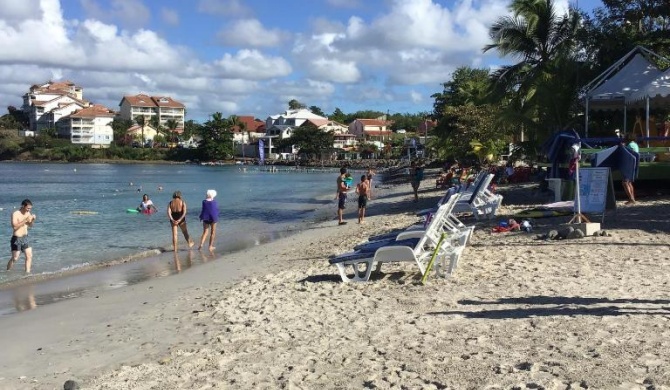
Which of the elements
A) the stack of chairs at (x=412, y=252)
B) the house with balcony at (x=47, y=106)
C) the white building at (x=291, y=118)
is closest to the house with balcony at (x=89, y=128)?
the house with balcony at (x=47, y=106)

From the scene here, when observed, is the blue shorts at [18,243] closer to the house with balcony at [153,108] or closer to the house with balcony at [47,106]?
the house with balcony at [153,108]

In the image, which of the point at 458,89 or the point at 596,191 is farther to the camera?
the point at 458,89

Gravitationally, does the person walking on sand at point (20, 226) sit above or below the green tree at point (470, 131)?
below

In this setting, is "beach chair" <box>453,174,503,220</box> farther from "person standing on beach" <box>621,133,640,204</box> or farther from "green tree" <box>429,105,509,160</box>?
"green tree" <box>429,105,509,160</box>

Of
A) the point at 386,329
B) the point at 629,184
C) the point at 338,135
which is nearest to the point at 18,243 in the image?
the point at 386,329

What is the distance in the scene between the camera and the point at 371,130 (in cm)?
13738

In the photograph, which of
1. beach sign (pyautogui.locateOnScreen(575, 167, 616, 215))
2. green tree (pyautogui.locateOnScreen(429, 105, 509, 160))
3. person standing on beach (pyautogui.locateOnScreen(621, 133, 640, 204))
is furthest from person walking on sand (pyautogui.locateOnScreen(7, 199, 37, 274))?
green tree (pyautogui.locateOnScreen(429, 105, 509, 160))

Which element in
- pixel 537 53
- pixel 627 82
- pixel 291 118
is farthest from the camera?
pixel 291 118

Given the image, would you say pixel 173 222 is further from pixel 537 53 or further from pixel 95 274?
pixel 537 53

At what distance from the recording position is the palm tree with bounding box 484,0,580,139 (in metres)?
22.6

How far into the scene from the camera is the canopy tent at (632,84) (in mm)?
17344

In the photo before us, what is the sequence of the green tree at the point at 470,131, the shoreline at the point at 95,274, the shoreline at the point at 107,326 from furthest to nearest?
the green tree at the point at 470,131 < the shoreline at the point at 95,274 < the shoreline at the point at 107,326

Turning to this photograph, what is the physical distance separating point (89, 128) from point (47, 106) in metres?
23.0

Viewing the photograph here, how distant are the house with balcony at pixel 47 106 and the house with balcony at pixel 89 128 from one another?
370 inches
